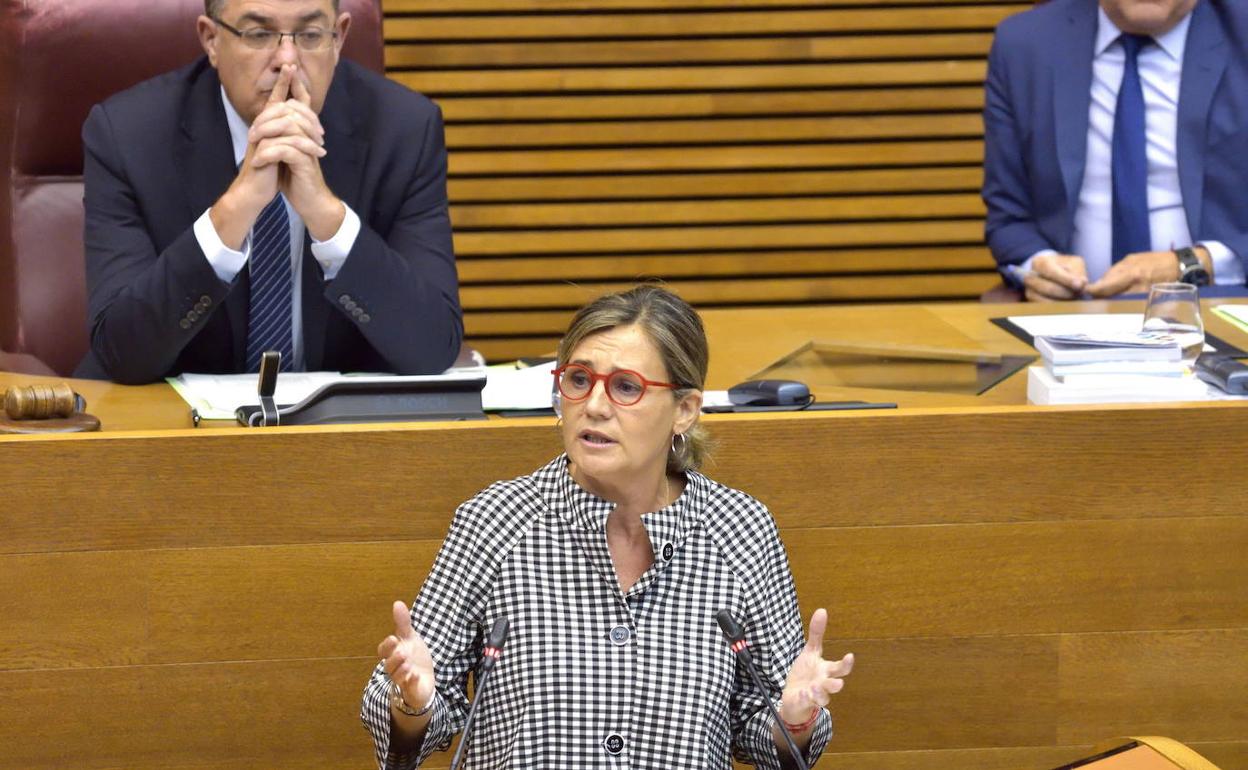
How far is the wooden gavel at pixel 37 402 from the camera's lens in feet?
6.78

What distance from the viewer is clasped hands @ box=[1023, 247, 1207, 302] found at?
10.6 ft

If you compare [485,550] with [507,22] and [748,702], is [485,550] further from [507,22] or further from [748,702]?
[507,22]

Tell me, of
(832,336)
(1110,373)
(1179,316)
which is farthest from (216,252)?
(1179,316)

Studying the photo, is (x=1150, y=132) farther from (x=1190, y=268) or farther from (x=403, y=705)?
(x=403, y=705)

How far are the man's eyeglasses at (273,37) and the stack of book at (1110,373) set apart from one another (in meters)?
1.10

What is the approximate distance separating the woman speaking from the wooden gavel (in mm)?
592

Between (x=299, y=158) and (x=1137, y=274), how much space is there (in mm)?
1614

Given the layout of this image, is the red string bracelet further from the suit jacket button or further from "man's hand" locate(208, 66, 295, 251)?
"man's hand" locate(208, 66, 295, 251)

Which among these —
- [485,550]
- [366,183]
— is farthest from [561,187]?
[485,550]

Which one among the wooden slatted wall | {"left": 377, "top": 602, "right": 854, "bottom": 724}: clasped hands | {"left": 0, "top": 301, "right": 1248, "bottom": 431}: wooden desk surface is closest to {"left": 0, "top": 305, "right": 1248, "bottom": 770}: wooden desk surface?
{"left": 0, "top": 301, "right": 1248, "bottom": 431}: wooden desk surface

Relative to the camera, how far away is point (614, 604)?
1.75m

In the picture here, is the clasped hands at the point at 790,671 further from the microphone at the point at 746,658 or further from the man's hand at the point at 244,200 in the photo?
the man's hand at the point at 244,200

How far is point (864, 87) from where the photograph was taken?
468 cm

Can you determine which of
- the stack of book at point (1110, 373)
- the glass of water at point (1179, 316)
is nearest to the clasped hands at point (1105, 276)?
the glass of water at point (1179, 316)
